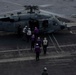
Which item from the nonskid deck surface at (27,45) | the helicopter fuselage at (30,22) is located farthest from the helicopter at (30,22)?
the nonskid deck surface at (27,45)

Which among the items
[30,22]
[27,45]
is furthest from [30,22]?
[27,45]

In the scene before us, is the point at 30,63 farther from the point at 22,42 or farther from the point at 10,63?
the point at 22,42

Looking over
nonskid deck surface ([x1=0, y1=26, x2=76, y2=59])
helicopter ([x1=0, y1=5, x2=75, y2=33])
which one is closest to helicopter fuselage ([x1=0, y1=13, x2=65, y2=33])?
helicopter ([x1=0, y1=5, x2=75, y2=33])

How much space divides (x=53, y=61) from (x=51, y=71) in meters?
1.76

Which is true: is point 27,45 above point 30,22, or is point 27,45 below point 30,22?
below

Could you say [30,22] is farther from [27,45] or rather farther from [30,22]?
[27,45]

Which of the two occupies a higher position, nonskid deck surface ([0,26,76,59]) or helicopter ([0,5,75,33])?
helicopter ([0,5,75,33])

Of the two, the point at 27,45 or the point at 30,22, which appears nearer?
the point at 27,45

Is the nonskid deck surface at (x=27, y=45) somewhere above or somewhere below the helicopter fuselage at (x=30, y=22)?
below

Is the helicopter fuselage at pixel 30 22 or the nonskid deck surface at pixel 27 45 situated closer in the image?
the nonskid deck surface at pixel 27 45

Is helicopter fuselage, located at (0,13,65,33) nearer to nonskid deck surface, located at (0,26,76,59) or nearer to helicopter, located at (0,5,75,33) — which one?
helicopter, located at (0,5,75,33)

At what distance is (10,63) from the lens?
888 inches

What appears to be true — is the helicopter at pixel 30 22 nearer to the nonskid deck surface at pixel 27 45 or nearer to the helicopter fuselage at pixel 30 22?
the helicopter fuselage at pixel 30 22

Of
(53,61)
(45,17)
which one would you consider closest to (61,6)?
(45,17)
